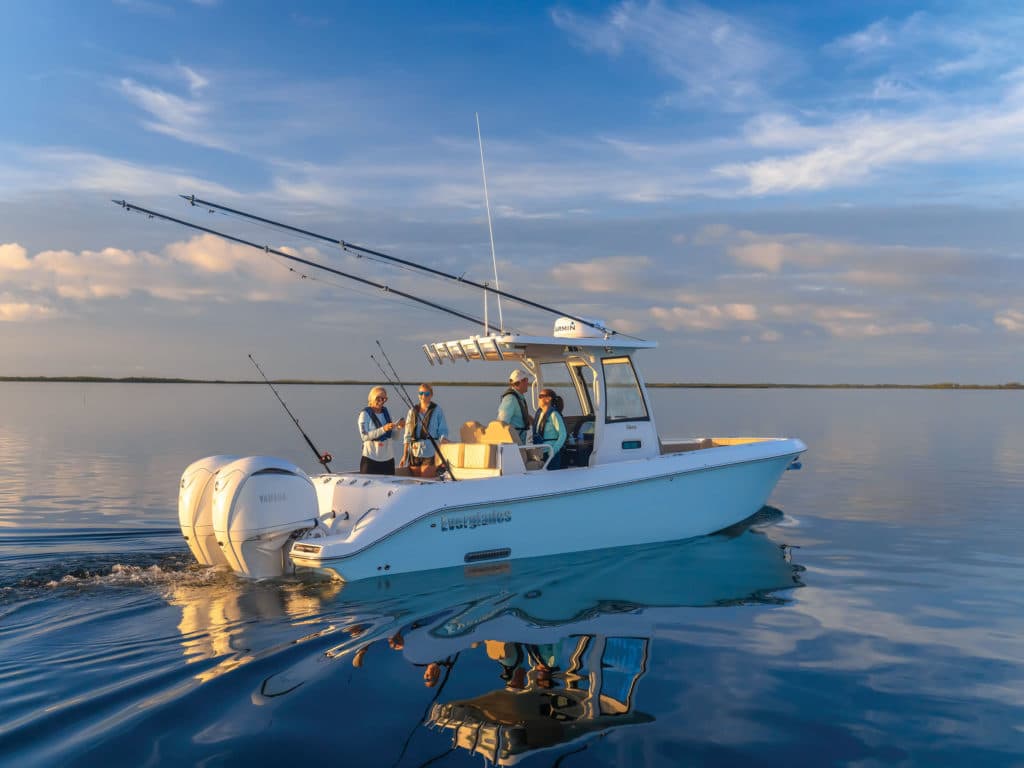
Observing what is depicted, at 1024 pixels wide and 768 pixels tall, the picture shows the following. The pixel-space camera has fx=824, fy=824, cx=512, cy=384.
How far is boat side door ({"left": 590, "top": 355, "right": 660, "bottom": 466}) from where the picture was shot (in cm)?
962

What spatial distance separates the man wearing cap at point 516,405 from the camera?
9.34 m

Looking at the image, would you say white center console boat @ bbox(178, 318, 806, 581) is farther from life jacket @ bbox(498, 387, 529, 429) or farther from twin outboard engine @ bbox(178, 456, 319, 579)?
life jacket @ bbox(498, 387, 529, 429)

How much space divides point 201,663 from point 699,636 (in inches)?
152

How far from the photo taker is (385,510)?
25.7 ft

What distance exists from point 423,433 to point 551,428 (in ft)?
4.73

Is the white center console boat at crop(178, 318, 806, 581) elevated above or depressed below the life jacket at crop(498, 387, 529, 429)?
below

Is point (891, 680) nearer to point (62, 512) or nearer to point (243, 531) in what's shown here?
point (243, 531)

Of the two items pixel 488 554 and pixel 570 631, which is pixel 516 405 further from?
pixel 570 631

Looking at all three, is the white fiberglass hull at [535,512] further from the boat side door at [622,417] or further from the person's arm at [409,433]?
the person's arm at [409,433]

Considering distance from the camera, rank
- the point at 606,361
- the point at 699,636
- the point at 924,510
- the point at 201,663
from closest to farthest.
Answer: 1. the point at 201,663
2. the point at 699,636
3. the point at 606,361
4. the point at 924,510

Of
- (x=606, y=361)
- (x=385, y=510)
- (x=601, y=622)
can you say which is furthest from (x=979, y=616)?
(x=385, y=510)

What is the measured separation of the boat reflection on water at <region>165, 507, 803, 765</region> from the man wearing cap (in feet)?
5.08

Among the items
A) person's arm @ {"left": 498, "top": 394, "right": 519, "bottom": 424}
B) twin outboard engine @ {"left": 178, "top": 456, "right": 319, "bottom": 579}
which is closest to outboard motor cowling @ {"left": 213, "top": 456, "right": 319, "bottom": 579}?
twin outboard engine @ {"left": 178, "top": 456, "right": 319, "bottom": 579}

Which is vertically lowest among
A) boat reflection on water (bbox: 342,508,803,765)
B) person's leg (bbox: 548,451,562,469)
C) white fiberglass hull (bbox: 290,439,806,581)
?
boat reflection on water (bbox: 342,508,803,765)
